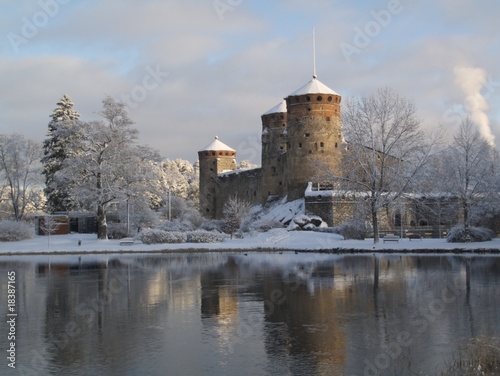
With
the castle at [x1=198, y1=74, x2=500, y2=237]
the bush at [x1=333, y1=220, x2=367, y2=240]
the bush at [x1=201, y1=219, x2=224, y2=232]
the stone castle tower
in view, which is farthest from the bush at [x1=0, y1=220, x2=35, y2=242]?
the stone castle tower

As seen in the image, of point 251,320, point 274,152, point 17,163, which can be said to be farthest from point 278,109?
point 251,320

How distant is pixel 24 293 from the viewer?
1636cm

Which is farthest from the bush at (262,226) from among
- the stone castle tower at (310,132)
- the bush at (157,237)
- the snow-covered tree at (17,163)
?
the snow-covered tree at (17,163)

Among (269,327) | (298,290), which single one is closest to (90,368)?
(269,327)

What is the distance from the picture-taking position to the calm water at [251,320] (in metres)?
8.73

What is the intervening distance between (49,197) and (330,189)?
22975 millimetres

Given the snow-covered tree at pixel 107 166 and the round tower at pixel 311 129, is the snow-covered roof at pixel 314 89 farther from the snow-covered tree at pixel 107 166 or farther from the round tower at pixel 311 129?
the snow-covered tree at pixel 107 166

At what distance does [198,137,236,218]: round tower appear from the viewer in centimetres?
6844

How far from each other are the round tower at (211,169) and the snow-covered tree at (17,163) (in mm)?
21944

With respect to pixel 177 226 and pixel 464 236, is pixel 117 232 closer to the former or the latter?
pixel 177 226

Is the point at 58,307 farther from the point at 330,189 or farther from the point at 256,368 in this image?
the point at 330,189

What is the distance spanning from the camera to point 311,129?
49.2m

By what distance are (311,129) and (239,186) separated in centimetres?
1605

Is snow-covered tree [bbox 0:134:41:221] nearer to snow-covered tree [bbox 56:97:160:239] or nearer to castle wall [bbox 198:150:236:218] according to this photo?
snow-covered tree [bbox 56:97:160:239]
